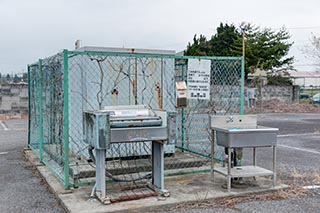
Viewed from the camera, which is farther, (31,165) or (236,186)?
(31,165)

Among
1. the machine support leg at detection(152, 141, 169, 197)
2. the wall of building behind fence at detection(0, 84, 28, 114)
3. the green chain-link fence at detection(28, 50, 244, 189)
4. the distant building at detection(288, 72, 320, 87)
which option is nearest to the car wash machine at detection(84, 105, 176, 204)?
the machine support leg at detection(152, 141, 169, 197)

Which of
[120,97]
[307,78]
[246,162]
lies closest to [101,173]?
[120,97]

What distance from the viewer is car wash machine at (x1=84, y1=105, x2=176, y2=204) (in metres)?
4.14

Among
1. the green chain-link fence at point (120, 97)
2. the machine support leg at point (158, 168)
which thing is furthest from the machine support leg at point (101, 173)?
the green chain-link fence at point (120, 97)

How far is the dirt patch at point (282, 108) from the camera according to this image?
65.4ft

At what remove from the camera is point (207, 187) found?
4.99m

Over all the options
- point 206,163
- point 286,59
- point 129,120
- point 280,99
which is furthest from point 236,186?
point 286,59

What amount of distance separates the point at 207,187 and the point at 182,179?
483 millimetres

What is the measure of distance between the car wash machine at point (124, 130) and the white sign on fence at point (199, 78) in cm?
111

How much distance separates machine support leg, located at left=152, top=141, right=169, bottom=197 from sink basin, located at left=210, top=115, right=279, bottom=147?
0.80 meters

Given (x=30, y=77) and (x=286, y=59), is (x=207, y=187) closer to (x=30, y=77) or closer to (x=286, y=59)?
(x=30, y=77)

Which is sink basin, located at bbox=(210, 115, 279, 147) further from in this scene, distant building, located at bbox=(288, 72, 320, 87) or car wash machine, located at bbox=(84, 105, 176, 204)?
distant building, located at bbox=(288, 72, 320, 87)

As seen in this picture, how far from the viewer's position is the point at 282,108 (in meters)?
20.4

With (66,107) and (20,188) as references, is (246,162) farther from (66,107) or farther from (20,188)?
(20,188)
